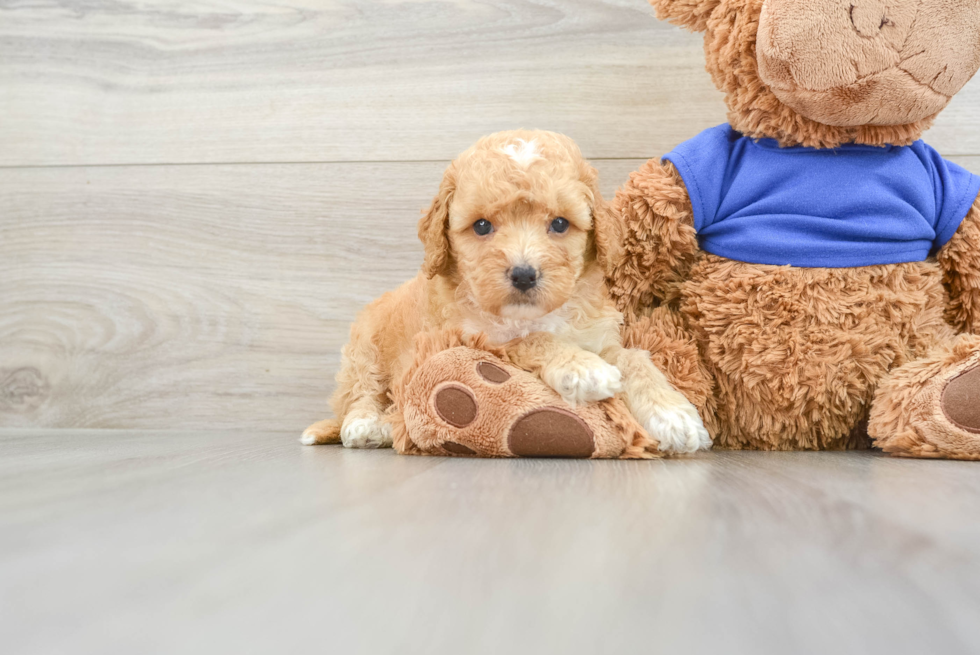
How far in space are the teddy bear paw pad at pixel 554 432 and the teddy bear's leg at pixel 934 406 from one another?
1.48 ft

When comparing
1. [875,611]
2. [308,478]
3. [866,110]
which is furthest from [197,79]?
[875,611]

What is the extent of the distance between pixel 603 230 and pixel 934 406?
0.52 metres

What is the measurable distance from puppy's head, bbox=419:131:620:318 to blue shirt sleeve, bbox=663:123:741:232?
6.2 inches

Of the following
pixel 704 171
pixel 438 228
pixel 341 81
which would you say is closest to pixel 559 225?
pixel 438 228

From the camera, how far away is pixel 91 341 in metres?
1.70

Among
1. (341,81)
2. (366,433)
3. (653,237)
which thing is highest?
(341,81)

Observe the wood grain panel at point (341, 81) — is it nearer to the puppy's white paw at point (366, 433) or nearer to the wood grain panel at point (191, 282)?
the wood grain panel at point (191, 282)

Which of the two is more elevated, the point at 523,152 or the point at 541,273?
the point at 523,152

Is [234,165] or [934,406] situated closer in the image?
[934,406]

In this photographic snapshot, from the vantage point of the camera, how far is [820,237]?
1.12 m

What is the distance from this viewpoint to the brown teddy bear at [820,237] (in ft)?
3.31

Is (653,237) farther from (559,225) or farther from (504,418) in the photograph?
(504,418)

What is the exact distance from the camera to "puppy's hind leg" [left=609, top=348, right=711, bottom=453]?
103cm

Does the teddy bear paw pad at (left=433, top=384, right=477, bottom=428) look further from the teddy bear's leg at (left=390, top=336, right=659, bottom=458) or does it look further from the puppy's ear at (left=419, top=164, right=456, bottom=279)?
the puppy's ear at (left=419, top=164, right=456, bottom=279)
